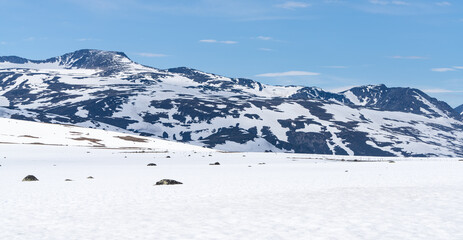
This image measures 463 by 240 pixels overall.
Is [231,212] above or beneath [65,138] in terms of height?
beneath

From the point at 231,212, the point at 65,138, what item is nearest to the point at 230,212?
the point at 231,212

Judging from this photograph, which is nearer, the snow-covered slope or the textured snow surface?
the textured snow surface

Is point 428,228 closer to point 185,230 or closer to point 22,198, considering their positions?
point 185,230

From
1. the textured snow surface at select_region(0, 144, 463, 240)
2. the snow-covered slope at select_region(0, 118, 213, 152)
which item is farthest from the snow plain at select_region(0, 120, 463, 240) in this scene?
the snow-covered slope at select_region(0, 118, 213, 152)

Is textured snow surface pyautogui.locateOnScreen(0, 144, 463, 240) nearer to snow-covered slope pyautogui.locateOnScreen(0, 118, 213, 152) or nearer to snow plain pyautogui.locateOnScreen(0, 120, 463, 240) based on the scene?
snow plain pyautogui.locateOnScreen(0, 120, 463, 240)

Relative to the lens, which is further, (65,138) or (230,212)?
(65,138)

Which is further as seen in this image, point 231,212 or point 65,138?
point 65,138

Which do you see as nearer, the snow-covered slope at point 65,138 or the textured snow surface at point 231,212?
the textured snow surface at point 231,212

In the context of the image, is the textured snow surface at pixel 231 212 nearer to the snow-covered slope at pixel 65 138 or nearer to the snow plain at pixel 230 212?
the snow plain at pixel 230 212

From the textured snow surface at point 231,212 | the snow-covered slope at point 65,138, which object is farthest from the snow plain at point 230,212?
the snow-covered slope at point 65,138

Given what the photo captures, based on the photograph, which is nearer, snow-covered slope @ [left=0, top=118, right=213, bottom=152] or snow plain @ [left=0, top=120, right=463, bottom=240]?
snow plain @ [left=0, top=120, right=463, bottom=240]

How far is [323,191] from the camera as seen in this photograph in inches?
1241

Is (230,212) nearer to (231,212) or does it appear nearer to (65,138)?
(231,212)

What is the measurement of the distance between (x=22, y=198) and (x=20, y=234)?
12.3m
